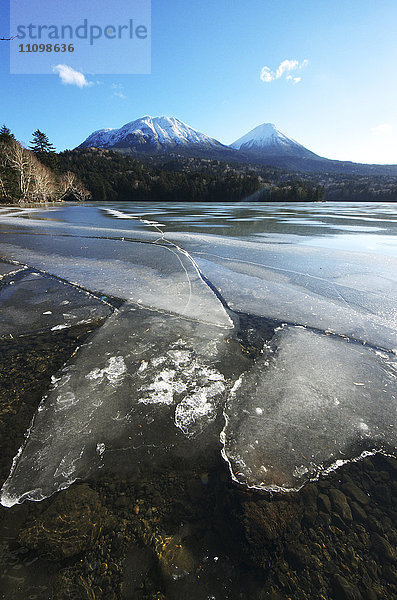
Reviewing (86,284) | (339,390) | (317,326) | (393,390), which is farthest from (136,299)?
(393,390)

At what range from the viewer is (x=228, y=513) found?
1.30 metres

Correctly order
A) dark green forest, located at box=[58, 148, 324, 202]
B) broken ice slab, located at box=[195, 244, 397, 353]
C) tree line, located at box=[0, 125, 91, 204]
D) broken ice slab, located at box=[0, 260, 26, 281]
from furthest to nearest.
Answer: dark green forest, located at box=[58, 148, 324, 202] < tree line, located at box=[0, 125, 91, 204] < broken ice slab, located at box=[0, 260, 26, 281] < broken ice slab, located at box=[195, 244, 397, 353]

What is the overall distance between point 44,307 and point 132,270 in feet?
6.64

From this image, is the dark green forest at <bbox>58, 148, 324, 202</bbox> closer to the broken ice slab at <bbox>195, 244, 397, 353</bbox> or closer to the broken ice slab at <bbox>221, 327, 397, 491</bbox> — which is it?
the broken ice slab at <bbox>195, 244, 397, 353</bbox>

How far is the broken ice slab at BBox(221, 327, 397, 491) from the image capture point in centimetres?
156

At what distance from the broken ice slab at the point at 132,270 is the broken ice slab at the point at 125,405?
30.9 inches

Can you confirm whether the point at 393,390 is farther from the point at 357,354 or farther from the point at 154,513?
the point at 154,513

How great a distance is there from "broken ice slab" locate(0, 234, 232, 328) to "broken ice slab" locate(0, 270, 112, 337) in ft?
1.25

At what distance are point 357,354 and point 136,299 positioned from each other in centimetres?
284

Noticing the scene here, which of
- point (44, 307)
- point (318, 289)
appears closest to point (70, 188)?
point (44, 307)

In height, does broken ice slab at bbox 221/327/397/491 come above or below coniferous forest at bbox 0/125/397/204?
below

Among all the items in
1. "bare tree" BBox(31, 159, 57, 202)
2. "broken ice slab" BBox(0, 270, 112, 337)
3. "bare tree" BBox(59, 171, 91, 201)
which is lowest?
"broken ice slab" BBox(0, 270, 112, 337)

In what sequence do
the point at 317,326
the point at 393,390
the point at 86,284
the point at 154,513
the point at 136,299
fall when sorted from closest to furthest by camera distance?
the point at 154,513
the point at 393,390
the point at 317,326
the point at 136,299
the point at 86,284

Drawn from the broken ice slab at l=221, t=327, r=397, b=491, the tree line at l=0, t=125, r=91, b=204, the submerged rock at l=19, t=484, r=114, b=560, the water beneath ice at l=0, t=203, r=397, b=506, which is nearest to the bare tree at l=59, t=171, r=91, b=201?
the tree line at l=0, t=125, r=91, b=204
